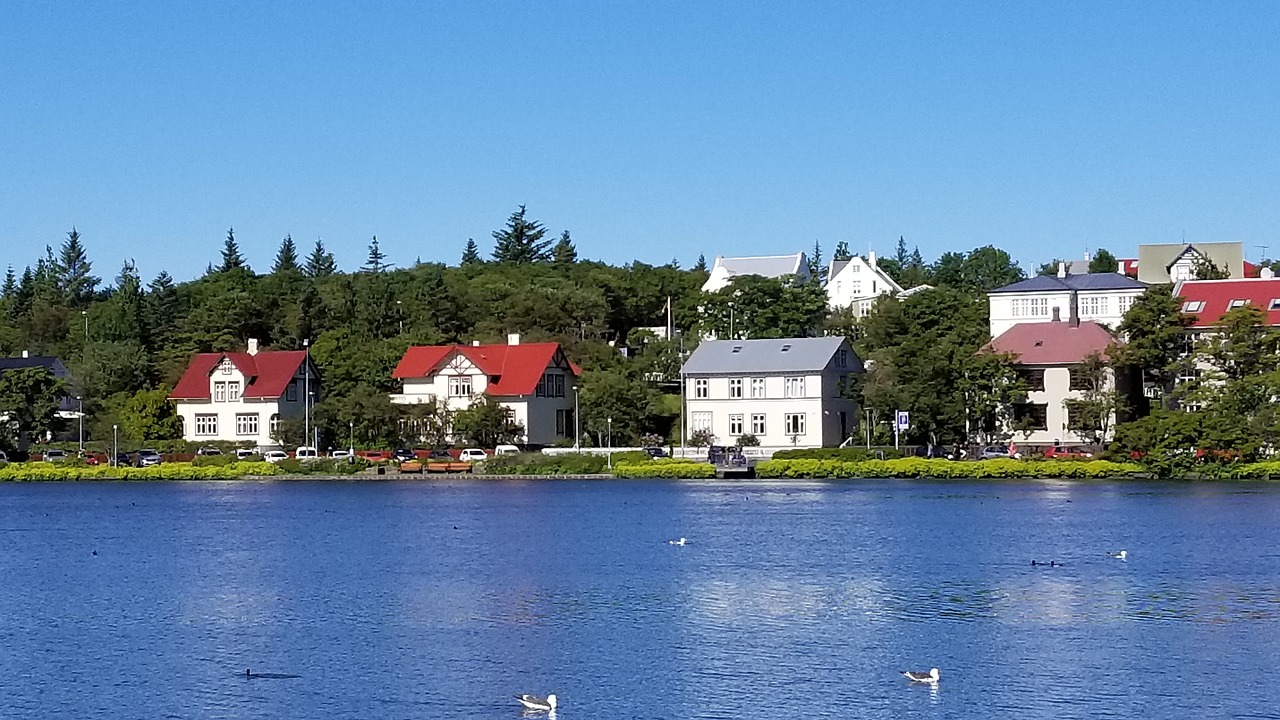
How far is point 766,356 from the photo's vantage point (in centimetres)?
7794

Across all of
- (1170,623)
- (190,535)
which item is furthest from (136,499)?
(1170,623)

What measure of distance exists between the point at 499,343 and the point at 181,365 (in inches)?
641

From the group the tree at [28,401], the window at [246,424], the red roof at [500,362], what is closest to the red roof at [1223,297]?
the red roof at [500,362]

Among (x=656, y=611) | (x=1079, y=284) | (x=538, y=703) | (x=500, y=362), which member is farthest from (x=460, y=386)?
(x=538, y=703)

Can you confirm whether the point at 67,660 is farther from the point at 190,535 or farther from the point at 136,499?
the point at 136,499

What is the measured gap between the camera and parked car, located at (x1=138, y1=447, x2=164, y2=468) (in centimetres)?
7719

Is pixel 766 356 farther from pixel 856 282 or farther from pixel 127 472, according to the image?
pixel 856 282

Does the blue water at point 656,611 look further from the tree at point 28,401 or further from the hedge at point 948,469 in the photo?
the tree at point 28,401

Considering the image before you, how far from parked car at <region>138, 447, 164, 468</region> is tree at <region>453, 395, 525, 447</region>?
1357cm

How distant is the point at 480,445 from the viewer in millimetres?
77438

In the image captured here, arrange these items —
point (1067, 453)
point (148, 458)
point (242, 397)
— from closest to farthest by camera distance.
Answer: point (1067, 453) < point (148, 458) < point (242, 397)

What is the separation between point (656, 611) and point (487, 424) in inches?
1868

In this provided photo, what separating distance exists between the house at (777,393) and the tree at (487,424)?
7979mm

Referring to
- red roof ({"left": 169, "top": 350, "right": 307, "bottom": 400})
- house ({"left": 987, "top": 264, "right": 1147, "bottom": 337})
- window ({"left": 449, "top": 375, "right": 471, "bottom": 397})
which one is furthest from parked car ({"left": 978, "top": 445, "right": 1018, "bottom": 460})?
red roof ({"left": 169, "top": 350, "right": 307, "bottom": 400})
